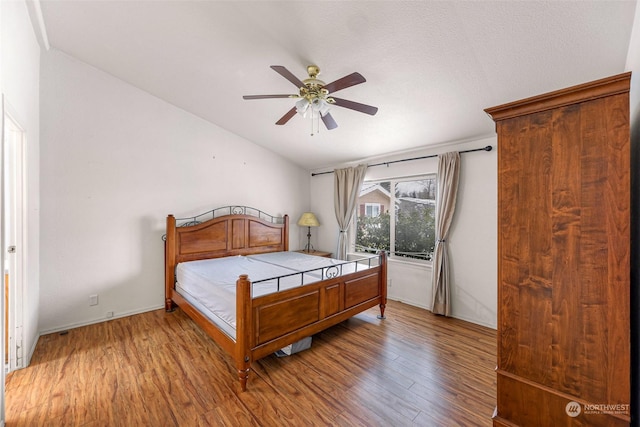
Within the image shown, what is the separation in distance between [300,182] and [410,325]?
3439 mm

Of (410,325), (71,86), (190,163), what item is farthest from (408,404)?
(71,86)

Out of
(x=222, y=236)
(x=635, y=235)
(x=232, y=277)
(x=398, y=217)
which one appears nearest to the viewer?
(x=635, y=235)

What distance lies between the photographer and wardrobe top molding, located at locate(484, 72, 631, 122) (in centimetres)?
107

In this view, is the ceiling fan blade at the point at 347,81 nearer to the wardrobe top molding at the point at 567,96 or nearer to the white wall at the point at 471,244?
the wardrobe top molding at the point at 567,96

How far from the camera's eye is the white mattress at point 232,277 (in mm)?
2391

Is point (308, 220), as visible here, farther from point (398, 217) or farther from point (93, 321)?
point (93, 321)

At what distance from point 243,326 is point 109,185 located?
109 inches

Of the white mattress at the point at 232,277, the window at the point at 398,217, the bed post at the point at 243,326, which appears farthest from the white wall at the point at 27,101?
the window at the point at 398,217

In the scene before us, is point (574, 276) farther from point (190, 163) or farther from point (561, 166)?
point (190, 163)

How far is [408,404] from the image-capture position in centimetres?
196

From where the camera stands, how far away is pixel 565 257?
3.94 ft

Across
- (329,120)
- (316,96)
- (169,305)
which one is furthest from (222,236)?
(316,96)

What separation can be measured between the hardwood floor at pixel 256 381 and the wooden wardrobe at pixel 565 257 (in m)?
0.83

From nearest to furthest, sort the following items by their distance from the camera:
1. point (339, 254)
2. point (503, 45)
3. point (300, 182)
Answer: point (503, 45) < point (339, 254) < point (300, 182)
